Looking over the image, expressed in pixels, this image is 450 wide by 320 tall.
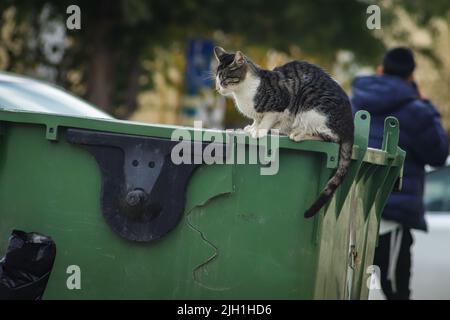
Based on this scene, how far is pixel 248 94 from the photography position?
600cm

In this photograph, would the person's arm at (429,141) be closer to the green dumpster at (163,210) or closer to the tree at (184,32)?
the green dumpster at (163,210)

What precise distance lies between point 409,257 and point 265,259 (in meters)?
2.28

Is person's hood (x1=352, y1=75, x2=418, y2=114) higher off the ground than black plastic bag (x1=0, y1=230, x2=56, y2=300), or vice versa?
person's hood (x1=352, y1=75, x2=418, y2=114)

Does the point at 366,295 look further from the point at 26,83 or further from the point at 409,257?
the point at 26,83

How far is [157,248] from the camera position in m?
5.39

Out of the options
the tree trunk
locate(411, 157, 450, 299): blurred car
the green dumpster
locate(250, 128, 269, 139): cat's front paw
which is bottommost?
locate(411, 157, 450, 299): blurred car

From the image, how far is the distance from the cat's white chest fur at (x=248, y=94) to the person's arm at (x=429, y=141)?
1591 mm

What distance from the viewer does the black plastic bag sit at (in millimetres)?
5301

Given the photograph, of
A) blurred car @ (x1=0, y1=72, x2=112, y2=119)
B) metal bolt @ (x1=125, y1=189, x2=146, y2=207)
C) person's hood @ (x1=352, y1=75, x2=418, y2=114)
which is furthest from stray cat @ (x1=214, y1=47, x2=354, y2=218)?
person's hood @ (x1=352, y1=75, x2=418, y2=114)

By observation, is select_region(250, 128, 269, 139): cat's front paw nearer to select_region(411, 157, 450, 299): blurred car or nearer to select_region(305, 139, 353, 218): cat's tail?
select_region(305, 139, 353, 218): cat's tail

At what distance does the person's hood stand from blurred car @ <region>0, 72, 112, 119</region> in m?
1.70

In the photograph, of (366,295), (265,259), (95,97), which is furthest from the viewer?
(95,97)

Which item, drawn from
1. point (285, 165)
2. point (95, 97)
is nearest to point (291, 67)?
point (285, 165)

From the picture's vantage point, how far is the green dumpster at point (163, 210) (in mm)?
5316
